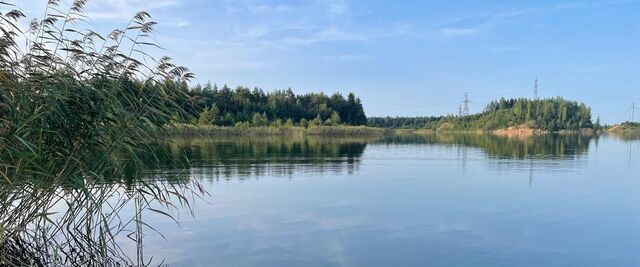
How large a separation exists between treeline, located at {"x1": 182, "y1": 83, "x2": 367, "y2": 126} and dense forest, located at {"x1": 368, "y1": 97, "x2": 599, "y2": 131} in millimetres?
19644

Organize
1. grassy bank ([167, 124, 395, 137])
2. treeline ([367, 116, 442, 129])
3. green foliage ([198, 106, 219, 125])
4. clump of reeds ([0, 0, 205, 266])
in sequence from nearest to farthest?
clump of reeds ([0, 0, 205, 266])
green foliage ([198, 106, 219, 125])
grassy bank ([167, 124, 395, 137])
treeline ([367, 116, 442, 129])

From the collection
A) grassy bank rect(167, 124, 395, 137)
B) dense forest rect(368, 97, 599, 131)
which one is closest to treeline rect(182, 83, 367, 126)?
grassy bank rect(167, 124, 395, 137)

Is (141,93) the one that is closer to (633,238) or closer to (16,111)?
(16,111)

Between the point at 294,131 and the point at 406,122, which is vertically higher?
the point at 406,122

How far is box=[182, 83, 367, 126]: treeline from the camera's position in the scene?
93062 millimetres

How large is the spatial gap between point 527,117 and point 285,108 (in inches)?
3020

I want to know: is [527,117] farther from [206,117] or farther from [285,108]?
[206,117]

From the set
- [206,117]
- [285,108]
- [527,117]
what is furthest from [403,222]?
[527,117]

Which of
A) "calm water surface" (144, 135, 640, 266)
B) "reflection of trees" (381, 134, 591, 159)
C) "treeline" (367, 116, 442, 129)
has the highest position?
"treeline" (367, 116, 442, 129)

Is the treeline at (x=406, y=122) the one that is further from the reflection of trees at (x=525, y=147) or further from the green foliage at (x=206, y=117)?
the green foliage at (x=206, y=117)

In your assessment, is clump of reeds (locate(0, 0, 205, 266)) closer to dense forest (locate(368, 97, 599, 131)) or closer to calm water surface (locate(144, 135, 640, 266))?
calm water surface (locate(144, 135, 640, 266))

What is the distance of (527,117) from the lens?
466ft

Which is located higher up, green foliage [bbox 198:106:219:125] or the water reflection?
green foliage [bbox 198:106:219:125]

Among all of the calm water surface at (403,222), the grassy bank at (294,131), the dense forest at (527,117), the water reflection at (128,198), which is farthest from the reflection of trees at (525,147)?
the dense forest at (527,117)
